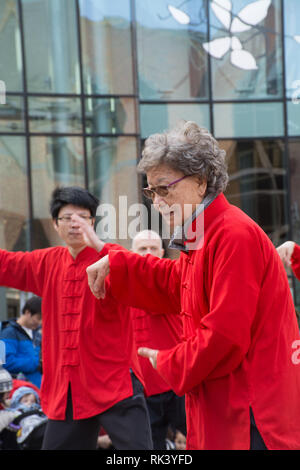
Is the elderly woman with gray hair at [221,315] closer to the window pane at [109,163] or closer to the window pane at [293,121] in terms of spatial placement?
the window pane at [109,163]

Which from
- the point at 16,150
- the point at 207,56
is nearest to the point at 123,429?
the point at 16,150

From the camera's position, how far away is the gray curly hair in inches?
76.7

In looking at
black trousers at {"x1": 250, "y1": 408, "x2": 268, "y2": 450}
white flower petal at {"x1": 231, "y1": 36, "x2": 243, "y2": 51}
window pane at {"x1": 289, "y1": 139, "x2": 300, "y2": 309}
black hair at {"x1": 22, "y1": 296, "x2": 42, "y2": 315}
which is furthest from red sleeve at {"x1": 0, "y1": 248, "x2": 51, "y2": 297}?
white flower petal at {"x1": 231, "y1": 36, "x2": 243, "y2": 51}

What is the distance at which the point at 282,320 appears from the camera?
72.9 inches

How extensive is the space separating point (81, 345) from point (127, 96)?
5965 mm

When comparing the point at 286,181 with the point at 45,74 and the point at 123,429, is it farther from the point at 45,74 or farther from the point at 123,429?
the point at 123,429

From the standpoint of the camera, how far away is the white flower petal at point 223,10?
6900 mm

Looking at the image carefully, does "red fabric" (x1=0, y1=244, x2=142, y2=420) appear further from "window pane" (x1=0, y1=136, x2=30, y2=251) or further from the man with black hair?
"window pane" (x1=0, y1=136, x2=30, y2=251)

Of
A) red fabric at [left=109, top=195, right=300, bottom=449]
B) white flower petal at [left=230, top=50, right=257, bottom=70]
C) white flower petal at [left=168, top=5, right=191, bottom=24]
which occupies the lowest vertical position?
red fabric at [left=109, top=195, right=300, bottom=449]

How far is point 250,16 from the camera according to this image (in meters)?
7.96

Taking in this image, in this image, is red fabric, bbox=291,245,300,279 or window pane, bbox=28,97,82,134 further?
window pane, bbox=28,97,82,134

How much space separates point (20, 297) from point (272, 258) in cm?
608

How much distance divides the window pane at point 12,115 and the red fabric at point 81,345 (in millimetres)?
5296

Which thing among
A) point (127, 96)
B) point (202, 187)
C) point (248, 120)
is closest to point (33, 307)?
point (202, 187)
